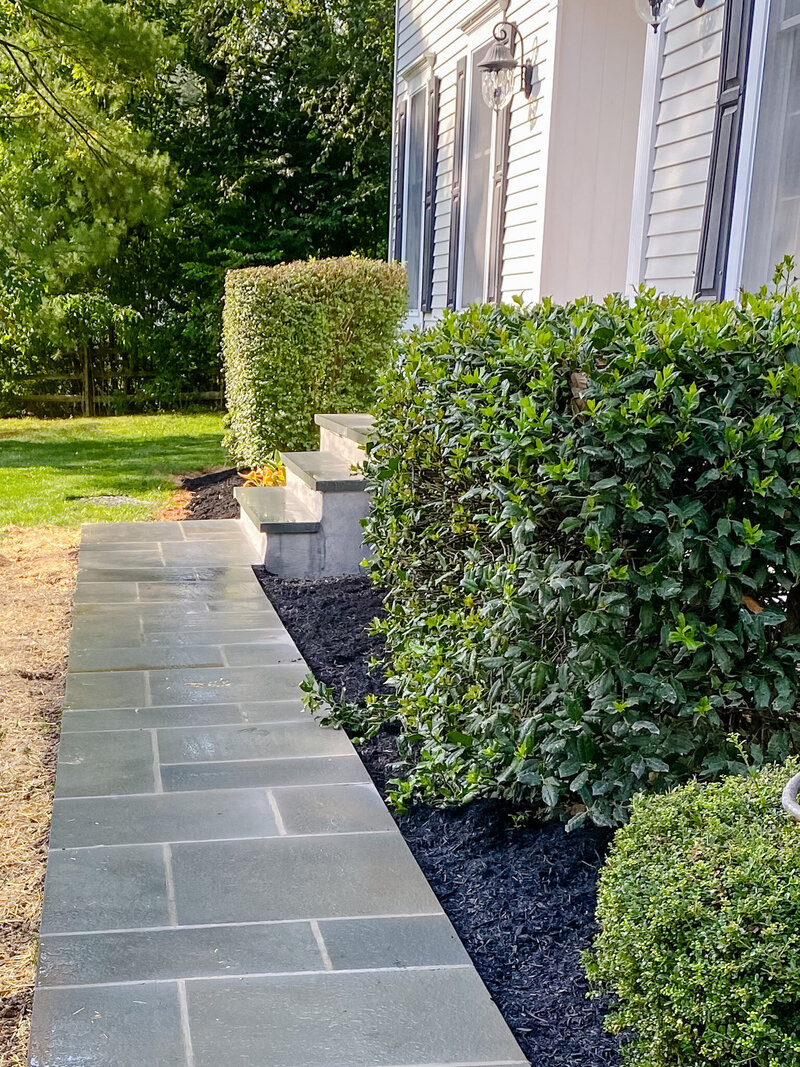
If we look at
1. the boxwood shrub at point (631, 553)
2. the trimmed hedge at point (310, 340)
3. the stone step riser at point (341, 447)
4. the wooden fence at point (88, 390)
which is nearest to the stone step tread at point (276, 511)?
the stone step riser at point (341, 447)

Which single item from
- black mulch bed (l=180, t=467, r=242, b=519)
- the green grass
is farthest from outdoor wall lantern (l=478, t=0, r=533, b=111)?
the green grass

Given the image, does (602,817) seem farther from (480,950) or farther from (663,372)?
(663,372)

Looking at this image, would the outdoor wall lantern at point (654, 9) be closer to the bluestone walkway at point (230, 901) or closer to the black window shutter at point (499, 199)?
the black window shutter at point (499, 199)

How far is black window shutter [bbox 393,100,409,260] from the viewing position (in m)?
10.3

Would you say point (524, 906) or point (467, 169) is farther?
point (467, 169)


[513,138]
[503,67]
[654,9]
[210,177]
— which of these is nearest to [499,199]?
[513,138]

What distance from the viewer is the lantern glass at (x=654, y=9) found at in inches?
185

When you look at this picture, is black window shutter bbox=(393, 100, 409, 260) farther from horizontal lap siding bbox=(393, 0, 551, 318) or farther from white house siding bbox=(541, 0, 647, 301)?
white house siding bbox=(541, 0, 647, 301)

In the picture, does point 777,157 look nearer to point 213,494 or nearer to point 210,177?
point 213,494

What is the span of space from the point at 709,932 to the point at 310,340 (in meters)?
6.56

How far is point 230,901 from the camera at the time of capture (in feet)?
7.88

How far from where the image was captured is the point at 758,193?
4055 millimetres

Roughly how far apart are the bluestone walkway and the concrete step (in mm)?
2095

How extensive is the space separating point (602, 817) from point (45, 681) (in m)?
2.54
